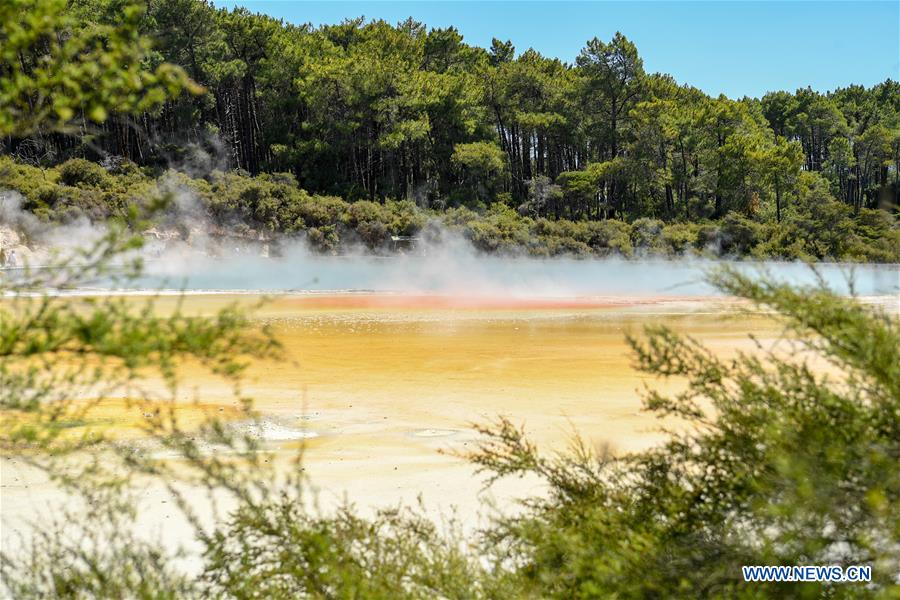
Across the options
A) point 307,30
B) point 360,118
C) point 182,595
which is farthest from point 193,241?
point 182,595

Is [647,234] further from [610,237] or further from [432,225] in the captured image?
[432,225]

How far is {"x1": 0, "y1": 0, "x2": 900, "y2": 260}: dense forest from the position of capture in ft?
137

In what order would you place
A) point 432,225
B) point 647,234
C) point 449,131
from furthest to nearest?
point 449,131 < point 647,234 < point 432,225

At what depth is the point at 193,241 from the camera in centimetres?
3447

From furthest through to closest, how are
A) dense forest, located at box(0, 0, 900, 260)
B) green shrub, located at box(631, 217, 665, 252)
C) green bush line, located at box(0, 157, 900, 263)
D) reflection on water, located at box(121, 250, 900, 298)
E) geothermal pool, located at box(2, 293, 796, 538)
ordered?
dense forest, located at box(0, 0, 900, 260) < green shrub, located at box(631, 217, 665, 252) < green bush line, located at box(0, 157, 900, 263) < reflection on water, located at box(121, 250, 900, 298) < geothermal pool, located at box(2, 293, 796, 538)

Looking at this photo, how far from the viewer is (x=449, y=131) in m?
46.1

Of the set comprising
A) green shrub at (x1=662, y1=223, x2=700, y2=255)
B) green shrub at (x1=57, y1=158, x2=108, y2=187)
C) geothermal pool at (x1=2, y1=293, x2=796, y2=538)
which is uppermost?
green shrub at (x1=57, y1=158, x2=108, y2=187)

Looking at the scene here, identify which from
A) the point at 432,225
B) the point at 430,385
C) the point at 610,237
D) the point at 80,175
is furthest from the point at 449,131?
the point at 430,385

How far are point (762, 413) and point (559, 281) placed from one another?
30493 mm

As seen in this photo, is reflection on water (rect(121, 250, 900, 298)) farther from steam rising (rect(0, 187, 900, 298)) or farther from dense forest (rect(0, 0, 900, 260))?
dense forest (rect(0, 0, 900, 260))

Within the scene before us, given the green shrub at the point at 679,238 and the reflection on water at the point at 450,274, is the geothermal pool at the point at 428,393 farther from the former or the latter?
the green shrub at the point at 679,238

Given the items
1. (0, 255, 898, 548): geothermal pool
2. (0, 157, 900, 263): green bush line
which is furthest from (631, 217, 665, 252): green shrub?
(0, 255, 898, 548): geothermal pool

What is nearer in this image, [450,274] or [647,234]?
[450,274]

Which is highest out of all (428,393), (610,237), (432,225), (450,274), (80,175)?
(80,175)
